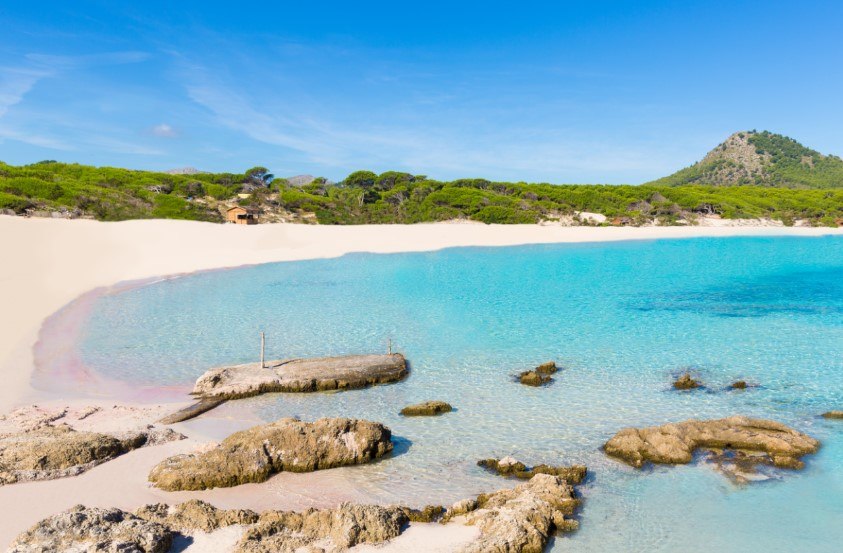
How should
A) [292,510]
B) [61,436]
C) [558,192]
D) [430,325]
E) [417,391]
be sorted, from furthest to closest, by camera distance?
[558,192], [430,325], [417,391], [61,436], [292,510]

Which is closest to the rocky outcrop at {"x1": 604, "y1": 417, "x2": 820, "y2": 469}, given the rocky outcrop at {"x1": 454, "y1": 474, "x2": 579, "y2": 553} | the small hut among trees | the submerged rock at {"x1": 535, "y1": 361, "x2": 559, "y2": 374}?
the rocky outcrop at {"x1": 454, "y1": 474, "x2": 579, "y2": 553}

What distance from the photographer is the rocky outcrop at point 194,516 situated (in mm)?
6281

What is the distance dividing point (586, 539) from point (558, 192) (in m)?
59.9

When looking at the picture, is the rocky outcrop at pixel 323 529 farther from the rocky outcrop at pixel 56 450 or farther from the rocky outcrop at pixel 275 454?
the rocky outcrop at pixel 56 450

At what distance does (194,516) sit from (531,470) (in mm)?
4530

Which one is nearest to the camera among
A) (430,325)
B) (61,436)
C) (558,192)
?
(61,436)

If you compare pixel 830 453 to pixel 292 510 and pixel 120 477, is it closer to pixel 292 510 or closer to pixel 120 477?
pixel 292 510

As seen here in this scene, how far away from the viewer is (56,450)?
7832 millimetres

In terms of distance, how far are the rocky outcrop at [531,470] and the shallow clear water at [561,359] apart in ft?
0.74

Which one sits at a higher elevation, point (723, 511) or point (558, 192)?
point (558, 192)

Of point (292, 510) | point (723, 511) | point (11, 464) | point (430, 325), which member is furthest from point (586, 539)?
point (430, 325)

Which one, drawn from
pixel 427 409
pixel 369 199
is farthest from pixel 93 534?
pixel 369 199

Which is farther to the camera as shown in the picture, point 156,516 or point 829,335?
point 829,335

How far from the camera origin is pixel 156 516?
250 inches
